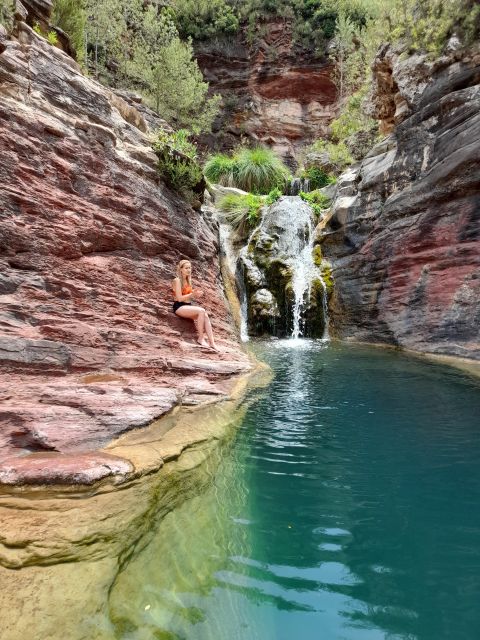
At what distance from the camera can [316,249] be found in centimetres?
1388

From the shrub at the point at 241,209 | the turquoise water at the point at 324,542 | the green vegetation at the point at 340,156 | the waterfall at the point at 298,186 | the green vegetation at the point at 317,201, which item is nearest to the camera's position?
the turquoise water at the point at 324,542

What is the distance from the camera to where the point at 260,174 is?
65.6 ft

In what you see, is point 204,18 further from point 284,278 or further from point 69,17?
point 284,278

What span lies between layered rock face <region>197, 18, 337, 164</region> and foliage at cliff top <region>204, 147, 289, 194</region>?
337 inches

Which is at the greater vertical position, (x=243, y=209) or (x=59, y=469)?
(x=243, y=209)

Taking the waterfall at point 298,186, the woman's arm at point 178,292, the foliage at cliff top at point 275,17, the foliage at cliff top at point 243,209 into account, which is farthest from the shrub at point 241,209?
the foliage at cliff top at point 275,17

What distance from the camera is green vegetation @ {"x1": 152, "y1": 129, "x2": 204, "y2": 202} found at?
27.8 ft

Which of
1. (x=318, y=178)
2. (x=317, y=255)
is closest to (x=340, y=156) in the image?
(x=318, y=178)

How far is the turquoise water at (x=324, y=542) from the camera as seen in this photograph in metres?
2.03

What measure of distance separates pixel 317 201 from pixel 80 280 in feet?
42.9

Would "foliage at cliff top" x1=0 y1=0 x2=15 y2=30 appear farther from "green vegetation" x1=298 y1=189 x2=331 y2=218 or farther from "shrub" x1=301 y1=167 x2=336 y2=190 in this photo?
"shrub" x1=301 y1=167 x2=336 y2=190

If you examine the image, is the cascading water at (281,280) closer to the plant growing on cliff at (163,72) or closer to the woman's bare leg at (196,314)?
the woman's bare leg at (196,314)

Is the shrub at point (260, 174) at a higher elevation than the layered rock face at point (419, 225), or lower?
higher

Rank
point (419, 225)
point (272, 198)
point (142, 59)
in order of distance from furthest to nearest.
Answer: point (142, 59) → point (272, 198) → point (419, 225)
